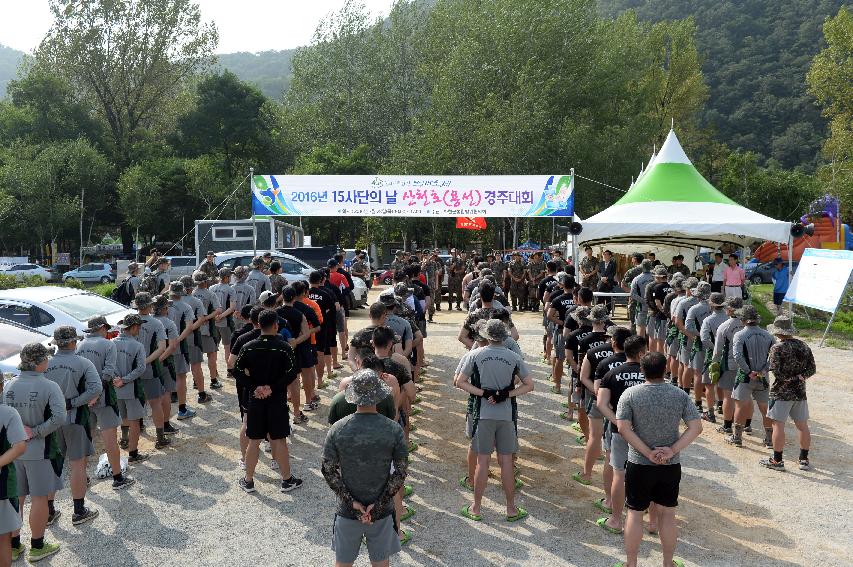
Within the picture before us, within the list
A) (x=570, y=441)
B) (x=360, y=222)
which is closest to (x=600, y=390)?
(x=570, y=441)

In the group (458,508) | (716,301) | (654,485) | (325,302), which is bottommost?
(458,508)

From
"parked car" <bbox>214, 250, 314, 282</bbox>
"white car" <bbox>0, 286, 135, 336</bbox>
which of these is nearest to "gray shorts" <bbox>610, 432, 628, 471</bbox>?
"white car" <bbox>0, 286, 135, 336</bbox>

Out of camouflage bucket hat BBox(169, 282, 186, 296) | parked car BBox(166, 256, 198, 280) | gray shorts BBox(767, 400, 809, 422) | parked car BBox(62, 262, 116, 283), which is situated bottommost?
parked car BBox(62, 262, 116, 283)

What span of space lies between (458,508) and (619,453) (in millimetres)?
1584

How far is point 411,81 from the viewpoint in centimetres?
4481

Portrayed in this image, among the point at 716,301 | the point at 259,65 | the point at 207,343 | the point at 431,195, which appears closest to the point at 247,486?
the point at 207,343

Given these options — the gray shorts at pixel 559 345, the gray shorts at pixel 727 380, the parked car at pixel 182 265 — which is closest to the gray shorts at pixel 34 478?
the gray shorts at pixel 559 345

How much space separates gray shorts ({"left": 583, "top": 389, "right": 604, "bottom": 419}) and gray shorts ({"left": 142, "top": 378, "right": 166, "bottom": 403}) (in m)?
4.62

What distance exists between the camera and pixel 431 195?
16.2 m

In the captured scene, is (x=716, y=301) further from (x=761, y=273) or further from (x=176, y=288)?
(x=761, y=273)

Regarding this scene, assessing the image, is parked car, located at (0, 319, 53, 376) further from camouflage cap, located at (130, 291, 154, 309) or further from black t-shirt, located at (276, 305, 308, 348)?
black t-shirt, located at (276, 305, 308, 348)

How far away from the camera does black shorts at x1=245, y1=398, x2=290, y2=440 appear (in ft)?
19.6

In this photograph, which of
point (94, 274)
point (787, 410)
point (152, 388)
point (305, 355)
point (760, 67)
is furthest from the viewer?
point (760, 67)

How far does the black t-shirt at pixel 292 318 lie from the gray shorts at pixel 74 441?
8.83ft
